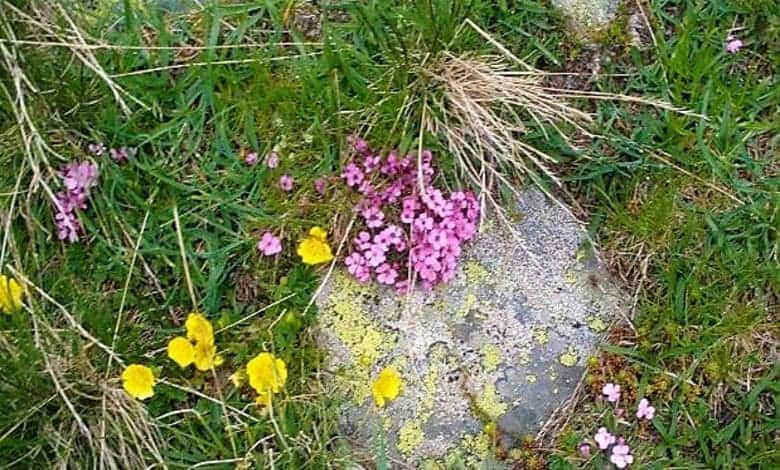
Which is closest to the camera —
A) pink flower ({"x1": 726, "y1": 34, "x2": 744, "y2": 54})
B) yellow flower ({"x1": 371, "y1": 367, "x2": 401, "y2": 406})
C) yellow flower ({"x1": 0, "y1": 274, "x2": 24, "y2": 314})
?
yellow flower ({"x1": 0, "y1": 274, "x2": 24, "y2": 314})

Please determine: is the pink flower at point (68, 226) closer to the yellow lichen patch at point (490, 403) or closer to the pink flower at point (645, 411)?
the yellow lichen patch at point (490, 403)

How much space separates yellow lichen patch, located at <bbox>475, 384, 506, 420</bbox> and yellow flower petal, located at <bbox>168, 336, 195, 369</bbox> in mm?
775

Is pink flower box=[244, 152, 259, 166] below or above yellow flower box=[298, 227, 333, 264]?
above

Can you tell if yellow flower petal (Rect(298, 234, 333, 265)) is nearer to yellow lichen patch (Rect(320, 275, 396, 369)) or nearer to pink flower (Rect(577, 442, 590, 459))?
yellow lichen patch (Rect(320, 275, 396, 369))

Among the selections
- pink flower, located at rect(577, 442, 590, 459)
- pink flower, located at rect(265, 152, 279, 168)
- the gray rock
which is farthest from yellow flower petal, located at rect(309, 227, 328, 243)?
the gray rock

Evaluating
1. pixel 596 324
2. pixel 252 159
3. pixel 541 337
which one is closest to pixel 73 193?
pixel 252 159

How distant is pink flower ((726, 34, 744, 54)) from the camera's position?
3104mm

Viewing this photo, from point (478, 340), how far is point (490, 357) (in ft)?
0.19

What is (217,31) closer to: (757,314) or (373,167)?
(373,167)

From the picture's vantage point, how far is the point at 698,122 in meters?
3.03

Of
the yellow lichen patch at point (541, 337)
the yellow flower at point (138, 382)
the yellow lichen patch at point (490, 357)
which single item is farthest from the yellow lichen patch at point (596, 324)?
the yellow flower at point (138, 382)

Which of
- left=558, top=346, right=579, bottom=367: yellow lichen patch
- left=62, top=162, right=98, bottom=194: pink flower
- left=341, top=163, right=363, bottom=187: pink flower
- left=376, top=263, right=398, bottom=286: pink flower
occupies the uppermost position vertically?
left=341, top=163, right=363, bottom=187: pink flower

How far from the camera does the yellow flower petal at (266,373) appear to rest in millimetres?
2691

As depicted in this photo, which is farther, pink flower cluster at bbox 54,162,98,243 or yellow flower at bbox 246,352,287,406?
pink flower cluster at bbox 54,162,98,243
